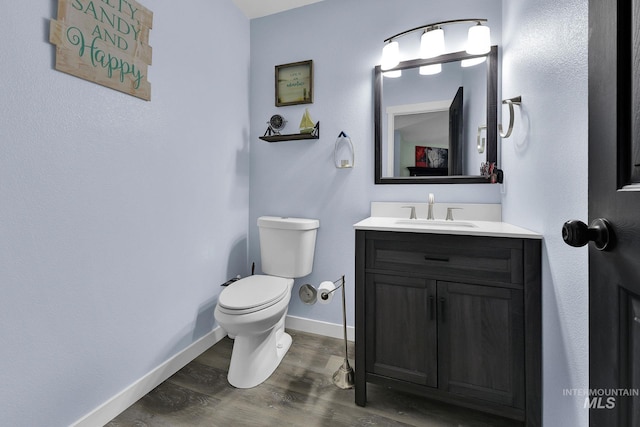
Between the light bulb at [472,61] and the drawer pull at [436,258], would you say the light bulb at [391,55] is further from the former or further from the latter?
the drawer pull at [436,258]

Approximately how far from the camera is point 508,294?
1.19m

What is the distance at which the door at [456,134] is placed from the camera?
177 cm

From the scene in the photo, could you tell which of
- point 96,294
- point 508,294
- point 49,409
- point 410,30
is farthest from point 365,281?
point 410,30

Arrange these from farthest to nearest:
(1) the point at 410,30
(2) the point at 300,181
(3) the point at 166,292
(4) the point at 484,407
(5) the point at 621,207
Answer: (2) the point at 300,181 < (1) the point at 410,30 < (3) the point at 166,292 < (4) the point at 484,407 < (5) the point at 621,207

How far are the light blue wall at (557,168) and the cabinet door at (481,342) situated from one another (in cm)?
10

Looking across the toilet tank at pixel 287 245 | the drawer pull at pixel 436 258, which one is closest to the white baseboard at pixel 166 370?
the toilet tank at pixel 287 245

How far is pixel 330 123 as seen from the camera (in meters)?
2.04

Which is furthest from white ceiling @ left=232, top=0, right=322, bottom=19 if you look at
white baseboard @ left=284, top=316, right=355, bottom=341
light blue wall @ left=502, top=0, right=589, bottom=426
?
white baseboard @ left=284, top=316, right=355, bottom=341

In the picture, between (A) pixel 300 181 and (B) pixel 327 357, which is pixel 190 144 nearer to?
(A) pixel 300 181

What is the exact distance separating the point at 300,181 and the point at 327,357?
1.22 metres

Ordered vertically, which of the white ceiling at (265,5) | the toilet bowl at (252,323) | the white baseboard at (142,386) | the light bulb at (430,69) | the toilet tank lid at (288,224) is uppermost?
the white ceiling at (265,5)

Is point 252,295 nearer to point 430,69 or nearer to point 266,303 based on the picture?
point 266,303

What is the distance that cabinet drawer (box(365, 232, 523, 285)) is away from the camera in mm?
1187

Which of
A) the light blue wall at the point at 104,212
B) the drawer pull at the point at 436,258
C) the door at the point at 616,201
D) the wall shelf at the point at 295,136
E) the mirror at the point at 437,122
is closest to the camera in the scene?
the door at the point at 616,201
